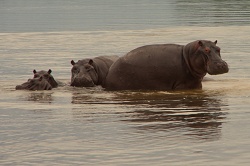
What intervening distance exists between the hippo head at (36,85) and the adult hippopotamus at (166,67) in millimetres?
1136

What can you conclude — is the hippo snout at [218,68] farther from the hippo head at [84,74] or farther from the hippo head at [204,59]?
the hippo head at [84,74]

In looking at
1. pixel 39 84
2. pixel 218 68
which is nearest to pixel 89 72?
pixel 39 84

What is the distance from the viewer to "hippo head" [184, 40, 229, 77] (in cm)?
1372

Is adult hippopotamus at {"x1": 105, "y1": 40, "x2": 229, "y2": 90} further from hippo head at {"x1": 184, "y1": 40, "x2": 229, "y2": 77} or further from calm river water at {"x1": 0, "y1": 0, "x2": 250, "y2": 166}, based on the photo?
calm river water at {"x1": 0, "y1": 0, "x2": 250, "y2": 166}

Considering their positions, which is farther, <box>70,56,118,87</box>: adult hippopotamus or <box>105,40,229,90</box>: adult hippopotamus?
<box>70,56,118,87</box>: adult hippopotamus

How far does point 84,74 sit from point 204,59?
2198 mm

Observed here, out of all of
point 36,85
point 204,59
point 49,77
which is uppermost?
point 204,59

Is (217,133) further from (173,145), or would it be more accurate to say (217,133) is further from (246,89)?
(246,89)

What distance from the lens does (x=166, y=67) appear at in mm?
14117

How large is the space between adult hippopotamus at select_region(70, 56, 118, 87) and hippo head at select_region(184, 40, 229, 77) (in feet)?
5.94

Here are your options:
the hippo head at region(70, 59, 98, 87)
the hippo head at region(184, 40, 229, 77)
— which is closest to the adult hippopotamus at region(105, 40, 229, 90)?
the hippo head at region(184, 40, 229, 77)

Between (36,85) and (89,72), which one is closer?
(36,85)

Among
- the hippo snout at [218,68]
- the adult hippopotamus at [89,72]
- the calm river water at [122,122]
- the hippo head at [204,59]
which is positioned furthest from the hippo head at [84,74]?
the hippo snout at [218,68]

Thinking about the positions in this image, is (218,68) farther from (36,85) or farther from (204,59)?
(36,85)
